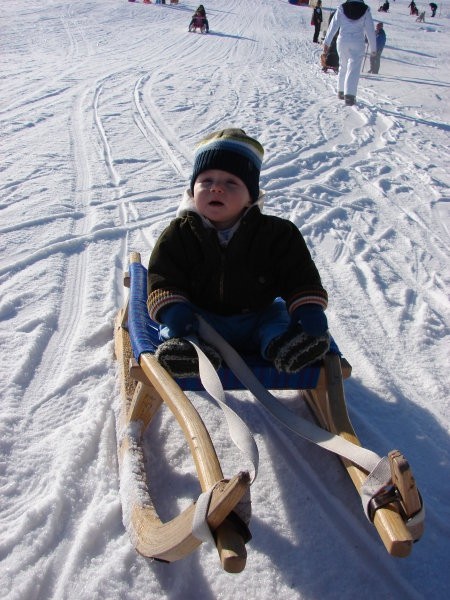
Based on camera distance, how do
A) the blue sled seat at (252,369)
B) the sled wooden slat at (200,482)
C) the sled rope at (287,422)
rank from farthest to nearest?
the blue sled seat at (252,369), the sled rope at (287,422), the sled wooden slat at (200,482)

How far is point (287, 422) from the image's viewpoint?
6.49 feet

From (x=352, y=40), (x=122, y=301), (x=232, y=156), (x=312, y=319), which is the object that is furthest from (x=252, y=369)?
(x=352, y=40)

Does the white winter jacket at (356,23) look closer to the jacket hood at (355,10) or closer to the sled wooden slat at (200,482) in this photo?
the jacket hood at (355,10)

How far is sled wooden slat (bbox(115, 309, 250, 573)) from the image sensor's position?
1.37 metres

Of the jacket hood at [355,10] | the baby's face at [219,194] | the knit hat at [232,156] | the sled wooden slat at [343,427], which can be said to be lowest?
the sled wooden slat at [343,427]

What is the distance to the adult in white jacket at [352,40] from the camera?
30.8 ft

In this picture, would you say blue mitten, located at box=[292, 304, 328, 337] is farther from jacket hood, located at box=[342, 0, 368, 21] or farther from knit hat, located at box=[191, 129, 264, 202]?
jacket hood, located at box=[342, 0, 368, 21]

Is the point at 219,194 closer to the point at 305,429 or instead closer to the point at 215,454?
the point at 305,429

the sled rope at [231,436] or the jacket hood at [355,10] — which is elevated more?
the jacket hood at [355,10]

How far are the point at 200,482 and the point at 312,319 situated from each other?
2.95ft

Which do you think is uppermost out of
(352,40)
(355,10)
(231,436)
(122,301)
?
(355,10)

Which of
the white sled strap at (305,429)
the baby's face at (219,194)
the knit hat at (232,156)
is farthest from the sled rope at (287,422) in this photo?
the knit hat at (232,156)

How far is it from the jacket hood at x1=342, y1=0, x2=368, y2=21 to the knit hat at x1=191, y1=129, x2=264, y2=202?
8.40 m

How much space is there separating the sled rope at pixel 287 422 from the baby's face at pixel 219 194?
18.5 inches
